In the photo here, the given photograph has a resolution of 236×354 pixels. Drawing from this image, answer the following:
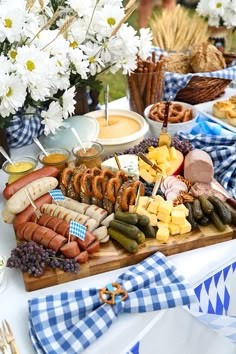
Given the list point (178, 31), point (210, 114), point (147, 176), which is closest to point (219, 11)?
point (178, 31)

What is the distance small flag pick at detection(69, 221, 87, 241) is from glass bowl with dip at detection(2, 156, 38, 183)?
0.34m

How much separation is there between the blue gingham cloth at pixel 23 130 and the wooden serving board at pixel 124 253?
2.23 feet

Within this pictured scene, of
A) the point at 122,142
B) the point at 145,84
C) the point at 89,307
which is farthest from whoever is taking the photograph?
the point at 145,84

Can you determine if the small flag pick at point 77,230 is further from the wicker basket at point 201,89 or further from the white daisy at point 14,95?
the wicker basket at point 201,89

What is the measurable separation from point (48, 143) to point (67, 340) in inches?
32.7

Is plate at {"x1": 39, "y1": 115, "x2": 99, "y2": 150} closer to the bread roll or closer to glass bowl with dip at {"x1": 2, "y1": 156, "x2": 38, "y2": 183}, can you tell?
glass bowl with dip at {"x1": 2, "y1": 156, "x2": 38, "y2": 183}

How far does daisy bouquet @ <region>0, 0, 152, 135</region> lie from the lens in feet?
3.65

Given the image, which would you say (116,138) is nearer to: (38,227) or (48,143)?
(48,143)

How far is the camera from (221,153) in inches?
59.1

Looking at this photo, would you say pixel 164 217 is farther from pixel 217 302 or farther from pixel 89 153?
pixel 89 153

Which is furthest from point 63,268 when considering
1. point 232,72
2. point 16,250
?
point 232,72

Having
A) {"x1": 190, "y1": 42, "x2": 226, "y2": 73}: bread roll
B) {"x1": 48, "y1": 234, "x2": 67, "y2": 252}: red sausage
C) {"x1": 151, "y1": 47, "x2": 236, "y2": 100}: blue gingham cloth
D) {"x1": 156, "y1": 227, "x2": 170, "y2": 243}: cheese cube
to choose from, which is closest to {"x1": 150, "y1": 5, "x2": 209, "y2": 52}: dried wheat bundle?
{"x1": 190, "y1": 42, "x2": 226, "y2": 73}: bread roll

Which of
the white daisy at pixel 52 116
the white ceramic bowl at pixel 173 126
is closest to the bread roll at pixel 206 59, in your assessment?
the white ceramic bowl at pixel 173 126

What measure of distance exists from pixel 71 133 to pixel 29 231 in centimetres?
54
